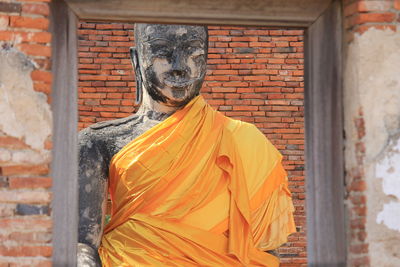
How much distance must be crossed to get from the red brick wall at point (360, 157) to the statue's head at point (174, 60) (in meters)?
2.38

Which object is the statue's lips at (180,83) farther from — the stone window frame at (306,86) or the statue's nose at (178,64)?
the stone window frame at (306,86)

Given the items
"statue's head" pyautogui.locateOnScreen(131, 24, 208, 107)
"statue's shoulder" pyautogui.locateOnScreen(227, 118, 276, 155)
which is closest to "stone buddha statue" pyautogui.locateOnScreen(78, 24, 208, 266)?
"statue's head" pyautogui.locateOnScreen(131, 24, 208, 107)

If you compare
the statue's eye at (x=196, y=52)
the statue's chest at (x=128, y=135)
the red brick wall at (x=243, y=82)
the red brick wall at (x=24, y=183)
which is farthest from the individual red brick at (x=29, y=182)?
the red brick wall at (x=243, y=82)

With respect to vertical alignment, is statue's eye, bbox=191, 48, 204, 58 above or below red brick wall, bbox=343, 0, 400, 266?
above

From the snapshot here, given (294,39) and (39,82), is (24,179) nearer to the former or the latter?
(39,82)

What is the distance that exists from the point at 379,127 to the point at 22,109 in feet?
5.48

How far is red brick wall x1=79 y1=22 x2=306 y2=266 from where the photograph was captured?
11055 mm

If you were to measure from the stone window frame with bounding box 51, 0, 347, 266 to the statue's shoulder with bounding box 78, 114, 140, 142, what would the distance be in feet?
7.39

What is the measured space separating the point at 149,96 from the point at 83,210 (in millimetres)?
980

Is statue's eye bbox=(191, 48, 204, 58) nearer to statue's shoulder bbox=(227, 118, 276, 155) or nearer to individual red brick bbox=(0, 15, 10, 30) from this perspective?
statue's shoulder bbox=(227, 118, 276, 155)

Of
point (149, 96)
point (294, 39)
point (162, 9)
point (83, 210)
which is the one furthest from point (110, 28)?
point (162, 9)

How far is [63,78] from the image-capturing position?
6348 millimetres

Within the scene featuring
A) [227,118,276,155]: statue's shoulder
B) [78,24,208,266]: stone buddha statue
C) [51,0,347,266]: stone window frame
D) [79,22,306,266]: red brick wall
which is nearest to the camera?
[51,0,347,266]: stone window frame

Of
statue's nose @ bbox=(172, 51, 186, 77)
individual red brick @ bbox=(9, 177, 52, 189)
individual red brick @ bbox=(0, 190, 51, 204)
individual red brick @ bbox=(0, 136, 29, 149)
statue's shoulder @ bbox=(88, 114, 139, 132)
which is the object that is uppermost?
statue's nose @ bbox=(172, 51, 186, 77)
